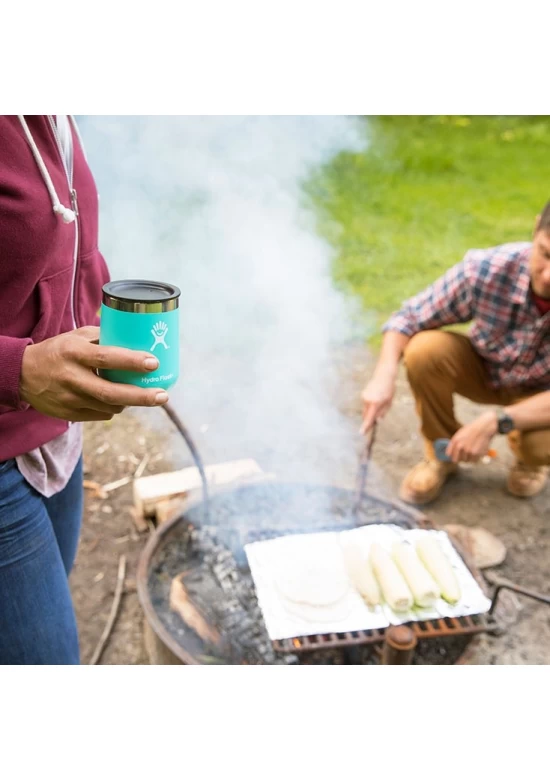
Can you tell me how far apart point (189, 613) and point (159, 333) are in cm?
130

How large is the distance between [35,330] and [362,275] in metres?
4.02

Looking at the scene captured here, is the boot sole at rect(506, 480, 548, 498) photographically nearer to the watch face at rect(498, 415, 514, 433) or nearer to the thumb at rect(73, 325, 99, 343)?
the watch face at rect(498, 415, 514, 433)

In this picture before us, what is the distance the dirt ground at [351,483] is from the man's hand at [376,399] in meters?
0.61

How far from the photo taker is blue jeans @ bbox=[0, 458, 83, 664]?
1310 mm

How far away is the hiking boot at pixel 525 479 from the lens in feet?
10.5

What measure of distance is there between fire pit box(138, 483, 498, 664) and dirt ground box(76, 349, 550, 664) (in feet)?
0.74

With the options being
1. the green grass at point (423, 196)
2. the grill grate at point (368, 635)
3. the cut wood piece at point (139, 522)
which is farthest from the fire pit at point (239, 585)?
the green grass at point (423, 196)

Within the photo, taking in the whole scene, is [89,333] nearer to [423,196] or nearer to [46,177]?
[46,177]

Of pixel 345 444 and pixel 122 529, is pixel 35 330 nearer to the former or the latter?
pixel 122 529

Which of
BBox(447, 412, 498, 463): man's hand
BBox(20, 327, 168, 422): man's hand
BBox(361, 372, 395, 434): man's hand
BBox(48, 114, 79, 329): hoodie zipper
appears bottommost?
BBox(447, 412, 498, 463): man's hand

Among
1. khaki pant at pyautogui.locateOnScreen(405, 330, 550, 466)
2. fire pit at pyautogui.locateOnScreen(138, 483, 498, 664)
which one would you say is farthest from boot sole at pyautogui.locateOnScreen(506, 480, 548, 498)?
fire pit at pyautogui.locateOnScreen(138, 483, 498, 664)

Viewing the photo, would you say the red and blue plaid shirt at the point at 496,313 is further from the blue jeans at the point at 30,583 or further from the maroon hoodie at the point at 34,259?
the blue jeans at the point at 30,583

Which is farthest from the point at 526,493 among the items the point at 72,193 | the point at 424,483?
the point at 72,193

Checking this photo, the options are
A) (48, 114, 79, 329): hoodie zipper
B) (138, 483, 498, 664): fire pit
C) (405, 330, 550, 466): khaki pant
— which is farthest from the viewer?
(405, 330, 550, 466): khaki pant
